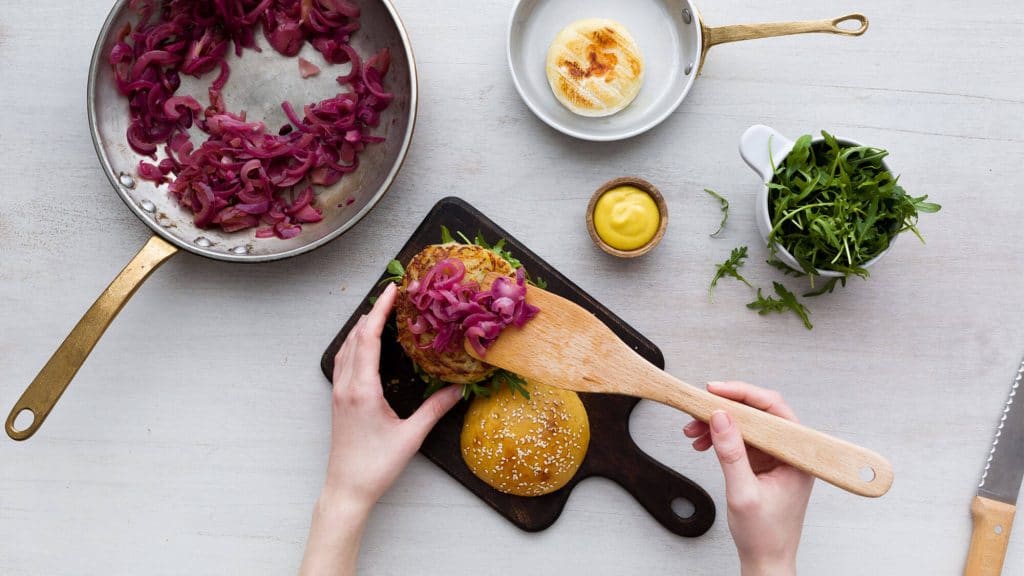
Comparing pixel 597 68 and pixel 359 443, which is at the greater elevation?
pixel 597 68

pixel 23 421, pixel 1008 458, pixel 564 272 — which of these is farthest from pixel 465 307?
pixel 1008 458

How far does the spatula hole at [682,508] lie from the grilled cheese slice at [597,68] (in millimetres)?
1389

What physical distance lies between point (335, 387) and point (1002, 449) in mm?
2353

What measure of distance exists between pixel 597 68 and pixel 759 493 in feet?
4.73

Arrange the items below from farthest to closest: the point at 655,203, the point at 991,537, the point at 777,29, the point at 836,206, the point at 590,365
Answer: the point at 991,537
the point at 655,203
the point at 777,29
the point at 836,206
the point at 590,365

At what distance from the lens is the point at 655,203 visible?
8.05ft

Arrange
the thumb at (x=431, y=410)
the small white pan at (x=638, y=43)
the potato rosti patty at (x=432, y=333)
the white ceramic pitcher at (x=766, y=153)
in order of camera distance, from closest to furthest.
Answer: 1. the potato rosti patty at (x=432, y=333)
2. the white ceramic pitcher at (x=766, y=153)
3. the thumb at (x=431, y=410)
4. the small white pan at (x=638, y=43)

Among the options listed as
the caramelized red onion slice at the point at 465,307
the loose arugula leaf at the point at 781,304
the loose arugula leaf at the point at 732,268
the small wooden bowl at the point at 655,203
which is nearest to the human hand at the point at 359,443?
the caramelized red onion slice at the point at 465,307

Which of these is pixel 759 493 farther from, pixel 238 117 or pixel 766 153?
pixel 238 117

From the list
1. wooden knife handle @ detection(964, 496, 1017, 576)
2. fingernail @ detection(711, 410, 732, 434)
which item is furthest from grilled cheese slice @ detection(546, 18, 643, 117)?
wooden knife handle @ detection(964, 496, 1017, 576)

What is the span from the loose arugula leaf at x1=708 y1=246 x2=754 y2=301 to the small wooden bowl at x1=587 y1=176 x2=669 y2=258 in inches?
11.7

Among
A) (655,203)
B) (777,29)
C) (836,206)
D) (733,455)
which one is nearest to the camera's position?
(733,455)

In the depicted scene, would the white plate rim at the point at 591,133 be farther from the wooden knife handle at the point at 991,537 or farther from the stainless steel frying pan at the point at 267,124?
the wooden knife handle at the point at 991,537

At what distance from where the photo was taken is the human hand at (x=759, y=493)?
2.02 metres
